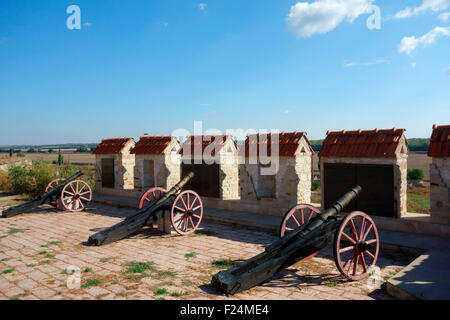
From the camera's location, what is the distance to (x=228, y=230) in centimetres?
895

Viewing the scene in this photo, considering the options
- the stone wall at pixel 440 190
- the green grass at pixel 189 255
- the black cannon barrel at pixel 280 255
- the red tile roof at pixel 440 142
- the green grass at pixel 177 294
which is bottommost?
the green grass at pixel 177 294

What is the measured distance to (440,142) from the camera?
7.38 meters

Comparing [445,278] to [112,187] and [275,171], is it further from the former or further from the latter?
[112,187]

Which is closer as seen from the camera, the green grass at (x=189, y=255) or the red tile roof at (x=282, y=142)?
the green grass at (x=189, y=255)

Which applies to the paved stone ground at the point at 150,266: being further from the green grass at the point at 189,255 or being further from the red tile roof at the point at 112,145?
the red tile roof at the point at 112,145

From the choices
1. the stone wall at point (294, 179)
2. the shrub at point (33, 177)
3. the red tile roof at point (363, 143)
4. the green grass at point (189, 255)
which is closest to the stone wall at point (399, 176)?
the red tile roof at point (363, 143)

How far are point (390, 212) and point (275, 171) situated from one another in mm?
3104

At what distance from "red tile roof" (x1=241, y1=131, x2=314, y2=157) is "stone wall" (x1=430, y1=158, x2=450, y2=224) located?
3.14 meters

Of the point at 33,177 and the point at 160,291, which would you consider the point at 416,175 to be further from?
the point at 160,291

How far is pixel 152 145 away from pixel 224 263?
7.55 metres

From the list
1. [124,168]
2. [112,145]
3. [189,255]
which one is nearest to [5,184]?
[112,145]

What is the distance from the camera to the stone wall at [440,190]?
23.7ft

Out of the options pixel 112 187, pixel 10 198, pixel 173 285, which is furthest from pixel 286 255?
pixel 10 198

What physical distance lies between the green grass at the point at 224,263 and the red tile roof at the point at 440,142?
15.7ft
